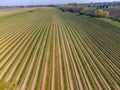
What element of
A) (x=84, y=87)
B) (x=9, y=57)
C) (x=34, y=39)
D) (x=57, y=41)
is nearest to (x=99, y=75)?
(x=84, y=87)

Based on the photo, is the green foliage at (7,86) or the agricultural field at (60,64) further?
the agricultural field at (60,64)

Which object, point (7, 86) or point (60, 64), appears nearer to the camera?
point (7, 86)

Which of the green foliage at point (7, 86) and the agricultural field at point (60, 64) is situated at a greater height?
the green foliage at point (7, 86)

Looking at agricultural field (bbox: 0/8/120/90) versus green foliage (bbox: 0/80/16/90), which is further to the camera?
agricultural field (bbox: 0/8/120/90)

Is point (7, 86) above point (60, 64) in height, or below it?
above

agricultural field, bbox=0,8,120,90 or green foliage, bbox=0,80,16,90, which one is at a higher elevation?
green foliage, bbox=0,80,16,90

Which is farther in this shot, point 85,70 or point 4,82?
point 85,70

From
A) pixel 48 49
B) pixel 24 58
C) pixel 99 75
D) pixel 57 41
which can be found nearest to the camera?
pixel 99 75

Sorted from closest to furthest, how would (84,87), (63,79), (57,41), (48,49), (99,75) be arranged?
(84,87), (63,79), (99,75), (48,49), (57,41)

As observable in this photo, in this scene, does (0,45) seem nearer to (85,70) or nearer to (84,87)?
(85,70)

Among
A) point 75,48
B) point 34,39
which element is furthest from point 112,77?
point 34,39
